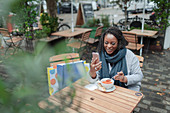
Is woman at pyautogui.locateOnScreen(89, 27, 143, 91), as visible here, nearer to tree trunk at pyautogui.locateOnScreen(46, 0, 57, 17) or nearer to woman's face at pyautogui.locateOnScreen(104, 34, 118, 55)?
woman's face at pyautogui.locateOnScreen(104, 34, 118, 55)

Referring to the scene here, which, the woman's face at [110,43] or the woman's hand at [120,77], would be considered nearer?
the woman's hand at [120,77]

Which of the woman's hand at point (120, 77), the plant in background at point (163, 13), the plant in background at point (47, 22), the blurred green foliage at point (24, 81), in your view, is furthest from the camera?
the plant in background at point (47, 22)

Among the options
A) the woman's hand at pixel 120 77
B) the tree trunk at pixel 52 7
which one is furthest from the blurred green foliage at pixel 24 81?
the tree trunk at pixel 52 7

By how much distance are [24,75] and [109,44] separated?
6.61 ft

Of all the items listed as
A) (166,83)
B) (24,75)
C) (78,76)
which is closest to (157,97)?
(166,83)

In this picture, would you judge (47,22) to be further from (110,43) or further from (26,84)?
→ (26,84)

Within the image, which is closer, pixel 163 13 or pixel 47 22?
pixel 163 13

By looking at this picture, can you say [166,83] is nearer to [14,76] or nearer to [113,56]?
[113,56]

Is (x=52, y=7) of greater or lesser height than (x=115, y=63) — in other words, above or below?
above

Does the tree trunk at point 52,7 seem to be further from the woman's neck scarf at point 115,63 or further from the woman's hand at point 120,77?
the woman's hand at point 120,77

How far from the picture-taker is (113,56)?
7.93 feet

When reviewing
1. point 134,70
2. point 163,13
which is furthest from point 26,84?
point 163,13

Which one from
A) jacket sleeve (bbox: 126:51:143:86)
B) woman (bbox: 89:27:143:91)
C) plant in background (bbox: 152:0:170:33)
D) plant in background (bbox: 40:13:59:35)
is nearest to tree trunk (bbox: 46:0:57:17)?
plant in background (bbox: 40:13:59:35)

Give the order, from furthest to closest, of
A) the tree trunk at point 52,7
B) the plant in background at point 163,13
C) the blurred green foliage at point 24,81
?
the tree trunk at point 52,7
the plant in background at point 163,13
the blurred green foliage at point 24,81
